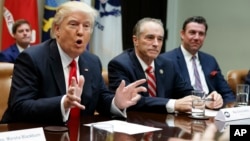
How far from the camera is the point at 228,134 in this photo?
2000mm

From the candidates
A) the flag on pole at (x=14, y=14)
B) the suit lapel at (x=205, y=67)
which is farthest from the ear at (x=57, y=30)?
the flag on pole at (x=14, y=14)

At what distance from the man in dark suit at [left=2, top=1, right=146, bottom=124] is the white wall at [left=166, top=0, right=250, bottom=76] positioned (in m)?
3.70

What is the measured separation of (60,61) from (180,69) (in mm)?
1715

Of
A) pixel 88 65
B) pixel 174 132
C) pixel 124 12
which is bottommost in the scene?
pixel 174 132

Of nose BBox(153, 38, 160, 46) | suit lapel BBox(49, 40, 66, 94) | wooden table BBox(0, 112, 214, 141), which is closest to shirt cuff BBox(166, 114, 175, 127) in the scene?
wooden table BBox(0, 112, 214, 141)

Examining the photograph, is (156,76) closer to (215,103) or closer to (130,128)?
(215,103)

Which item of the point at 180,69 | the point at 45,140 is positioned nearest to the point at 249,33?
the point at 180,69

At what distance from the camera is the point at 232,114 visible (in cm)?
243

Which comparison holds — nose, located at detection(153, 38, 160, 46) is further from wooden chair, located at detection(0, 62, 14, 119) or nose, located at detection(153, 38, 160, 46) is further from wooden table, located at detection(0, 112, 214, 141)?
wooden chair, located at detection(0, 62, 14, 119)

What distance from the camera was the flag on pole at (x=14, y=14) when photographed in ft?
15.6

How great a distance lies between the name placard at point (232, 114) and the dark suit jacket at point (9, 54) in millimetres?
2869

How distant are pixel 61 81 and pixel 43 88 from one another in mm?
111

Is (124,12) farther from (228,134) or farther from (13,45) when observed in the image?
(228,134)

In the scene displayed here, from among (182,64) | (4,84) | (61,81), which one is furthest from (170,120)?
(182,64)
